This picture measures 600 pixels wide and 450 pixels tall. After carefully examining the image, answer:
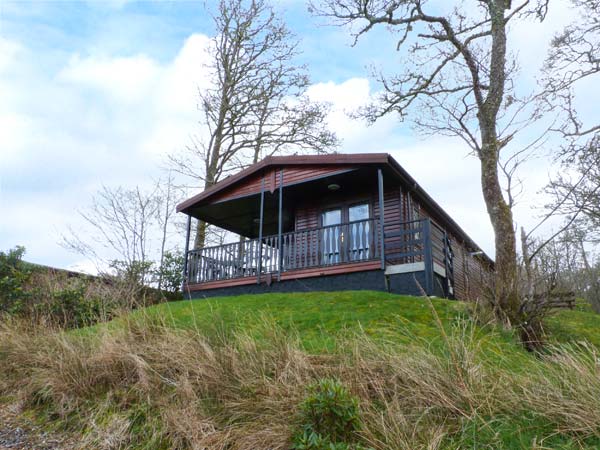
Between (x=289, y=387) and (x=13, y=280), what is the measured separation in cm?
962

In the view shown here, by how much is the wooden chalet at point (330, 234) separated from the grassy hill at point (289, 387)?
14.4 feet

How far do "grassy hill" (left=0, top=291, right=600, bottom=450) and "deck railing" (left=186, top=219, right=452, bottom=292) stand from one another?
4698 mm

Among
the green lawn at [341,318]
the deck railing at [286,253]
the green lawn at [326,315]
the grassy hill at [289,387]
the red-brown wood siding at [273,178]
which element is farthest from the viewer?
the red-brown wood siding at [273,178]

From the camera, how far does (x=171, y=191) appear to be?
2017 centimetres

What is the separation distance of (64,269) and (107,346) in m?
9.39

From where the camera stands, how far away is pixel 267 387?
3.54m

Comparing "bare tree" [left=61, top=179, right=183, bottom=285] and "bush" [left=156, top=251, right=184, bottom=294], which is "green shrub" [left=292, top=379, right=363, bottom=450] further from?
"bare tree" [left=61, top=179, right=183, bottom=285]

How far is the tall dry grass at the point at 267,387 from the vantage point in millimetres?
2830

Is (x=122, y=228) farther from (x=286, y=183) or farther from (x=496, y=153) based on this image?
(x=496, y=153)

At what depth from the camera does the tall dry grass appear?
2.83 meters

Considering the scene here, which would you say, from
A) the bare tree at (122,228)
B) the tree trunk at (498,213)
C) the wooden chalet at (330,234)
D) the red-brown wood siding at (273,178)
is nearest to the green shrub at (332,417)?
the tree trunk at (498,213)

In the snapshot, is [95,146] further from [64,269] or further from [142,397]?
[142,397]

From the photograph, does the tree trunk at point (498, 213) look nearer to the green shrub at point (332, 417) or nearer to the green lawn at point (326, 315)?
the green lawn at point (326, 315)

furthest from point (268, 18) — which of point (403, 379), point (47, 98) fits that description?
point (403, 379)
